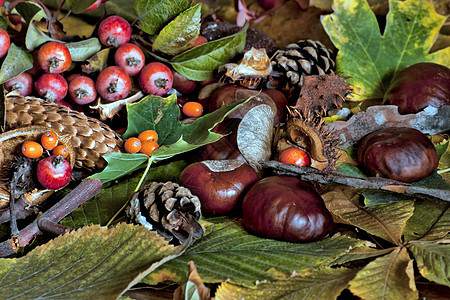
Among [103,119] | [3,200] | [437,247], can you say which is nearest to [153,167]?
[103,119]

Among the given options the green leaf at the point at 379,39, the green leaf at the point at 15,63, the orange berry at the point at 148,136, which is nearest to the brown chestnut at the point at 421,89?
the green leaf at the point at 379,39

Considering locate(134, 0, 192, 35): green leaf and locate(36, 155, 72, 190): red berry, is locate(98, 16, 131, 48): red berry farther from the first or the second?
locate(36, 155, 72, 190): red berry

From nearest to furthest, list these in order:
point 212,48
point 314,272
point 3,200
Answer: point 314,272, point 3,200, point 212,48

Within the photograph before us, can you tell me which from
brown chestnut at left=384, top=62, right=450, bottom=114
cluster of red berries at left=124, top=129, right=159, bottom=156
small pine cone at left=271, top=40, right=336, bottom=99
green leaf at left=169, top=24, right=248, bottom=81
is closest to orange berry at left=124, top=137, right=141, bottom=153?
cluster of red berries at left=124, top=129, right=159, bottom=156

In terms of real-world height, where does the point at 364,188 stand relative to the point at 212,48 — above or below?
below

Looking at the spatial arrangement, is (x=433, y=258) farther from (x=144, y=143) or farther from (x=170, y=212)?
(x=144, y=143)

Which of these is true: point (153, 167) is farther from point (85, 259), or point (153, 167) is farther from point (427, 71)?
point (427, 71)
